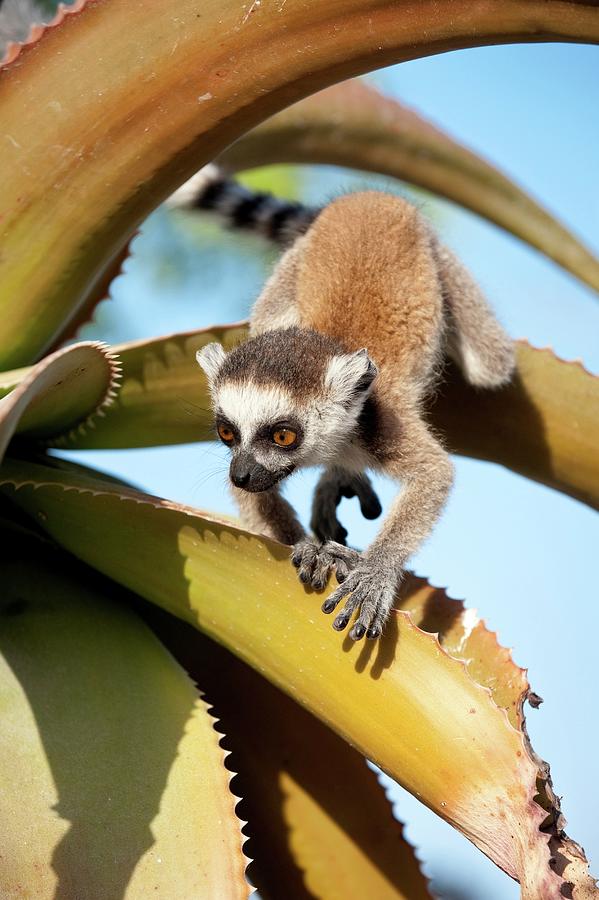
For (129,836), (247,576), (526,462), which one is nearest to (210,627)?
(247,576)

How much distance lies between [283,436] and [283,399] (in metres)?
0.11

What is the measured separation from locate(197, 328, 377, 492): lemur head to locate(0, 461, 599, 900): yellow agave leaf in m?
0.68

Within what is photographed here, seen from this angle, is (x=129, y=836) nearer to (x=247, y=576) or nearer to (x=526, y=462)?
(x=247, y=576)

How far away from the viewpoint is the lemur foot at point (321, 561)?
212 cm

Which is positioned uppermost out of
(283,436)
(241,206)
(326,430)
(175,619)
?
(241,206)

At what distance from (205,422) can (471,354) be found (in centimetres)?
103

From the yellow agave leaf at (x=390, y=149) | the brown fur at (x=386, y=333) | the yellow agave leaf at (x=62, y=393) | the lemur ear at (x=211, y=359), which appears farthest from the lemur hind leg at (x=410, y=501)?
the yellow agave leaf at (x=390, y=149)

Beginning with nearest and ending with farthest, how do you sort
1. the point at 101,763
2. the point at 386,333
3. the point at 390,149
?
the point at 101,763, the point at 386,333, the point at 390,149

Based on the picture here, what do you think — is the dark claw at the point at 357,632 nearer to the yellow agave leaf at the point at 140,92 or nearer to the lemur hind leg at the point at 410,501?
the lemur hind leg at the point at 410,501

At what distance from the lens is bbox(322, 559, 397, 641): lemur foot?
1.86m

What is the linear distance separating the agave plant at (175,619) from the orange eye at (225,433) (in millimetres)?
294

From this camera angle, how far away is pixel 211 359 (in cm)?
251

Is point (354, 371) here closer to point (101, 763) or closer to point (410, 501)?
point (410, 501)

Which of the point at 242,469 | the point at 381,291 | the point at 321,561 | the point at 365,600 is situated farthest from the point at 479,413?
the point at 365,600
